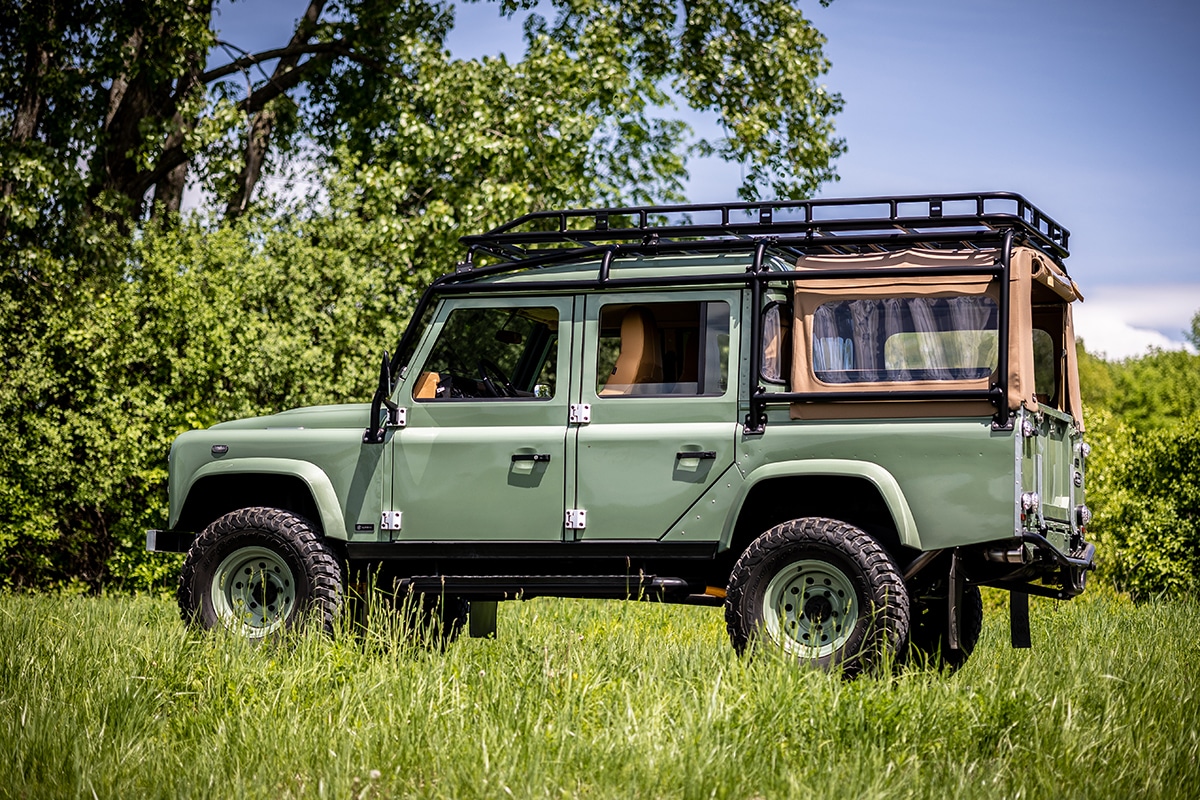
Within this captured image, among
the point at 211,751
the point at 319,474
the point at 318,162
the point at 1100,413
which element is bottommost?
the point at 211,751

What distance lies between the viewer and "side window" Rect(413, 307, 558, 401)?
7734 millimetres

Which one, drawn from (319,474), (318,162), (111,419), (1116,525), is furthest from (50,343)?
(1116,525)

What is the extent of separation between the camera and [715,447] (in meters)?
7.03

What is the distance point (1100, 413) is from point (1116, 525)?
258cm

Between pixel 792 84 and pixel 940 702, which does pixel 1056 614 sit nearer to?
pixel 940 702

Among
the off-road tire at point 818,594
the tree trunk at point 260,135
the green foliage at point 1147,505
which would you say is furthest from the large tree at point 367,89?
the off-road tire at point 818,594

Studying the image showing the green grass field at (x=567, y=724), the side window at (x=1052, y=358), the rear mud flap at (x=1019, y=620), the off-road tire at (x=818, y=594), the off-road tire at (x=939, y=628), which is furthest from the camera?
the side window at (x=1052, y=358)

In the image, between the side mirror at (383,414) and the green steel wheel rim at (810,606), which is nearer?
the green steel wheel rim at (810,606)

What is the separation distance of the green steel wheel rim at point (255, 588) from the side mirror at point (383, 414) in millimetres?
Result: 885

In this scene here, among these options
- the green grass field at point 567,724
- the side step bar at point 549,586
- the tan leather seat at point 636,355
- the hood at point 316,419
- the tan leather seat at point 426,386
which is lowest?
the green grass field at point 567,724

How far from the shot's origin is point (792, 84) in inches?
765

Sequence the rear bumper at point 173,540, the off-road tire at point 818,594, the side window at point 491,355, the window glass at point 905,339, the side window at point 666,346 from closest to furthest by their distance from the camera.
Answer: the off-road tire at point 818,594 < the window glass at point 905,339 < the side window at point 666,346 < the side window at point 491,355 < the rear bumper at point 173,540

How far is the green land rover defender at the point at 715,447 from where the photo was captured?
664 cm

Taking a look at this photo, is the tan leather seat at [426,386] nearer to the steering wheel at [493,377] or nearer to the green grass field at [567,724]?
the steering wheel at [493,377]
